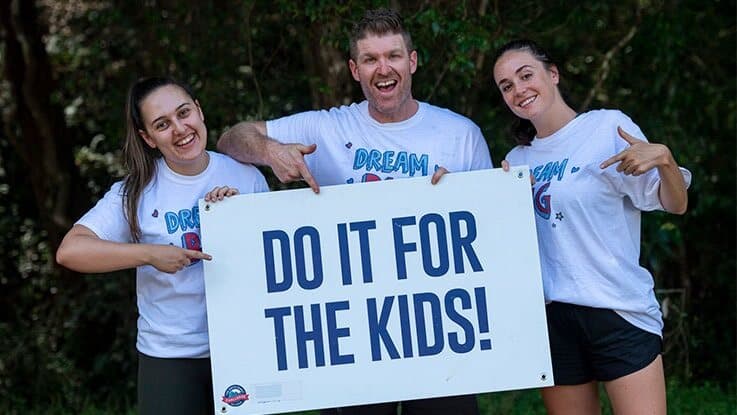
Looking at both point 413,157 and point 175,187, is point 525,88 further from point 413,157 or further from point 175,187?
point 175,187

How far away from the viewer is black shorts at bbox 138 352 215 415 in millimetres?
3197

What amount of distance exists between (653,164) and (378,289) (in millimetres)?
899

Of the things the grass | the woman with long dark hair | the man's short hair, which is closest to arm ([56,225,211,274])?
the man's short hair

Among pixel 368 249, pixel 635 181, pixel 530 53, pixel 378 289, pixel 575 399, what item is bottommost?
pixel 575 399

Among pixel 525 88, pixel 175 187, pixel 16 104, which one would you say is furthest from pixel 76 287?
pixel 525 88

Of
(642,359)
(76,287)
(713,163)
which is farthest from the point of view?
(76,287)

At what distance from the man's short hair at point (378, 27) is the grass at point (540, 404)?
8.17 feet

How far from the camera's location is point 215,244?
127 inches

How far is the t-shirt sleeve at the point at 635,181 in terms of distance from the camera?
123 inches

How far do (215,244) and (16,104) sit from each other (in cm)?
424

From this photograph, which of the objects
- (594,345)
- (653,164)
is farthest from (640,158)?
(594,345)

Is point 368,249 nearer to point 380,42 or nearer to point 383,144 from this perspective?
point 383,144

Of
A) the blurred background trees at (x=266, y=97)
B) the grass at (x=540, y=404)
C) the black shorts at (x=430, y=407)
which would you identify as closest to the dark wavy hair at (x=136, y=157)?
the black shorts at (x=430, y=407)

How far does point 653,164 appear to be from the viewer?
2.98 meters
